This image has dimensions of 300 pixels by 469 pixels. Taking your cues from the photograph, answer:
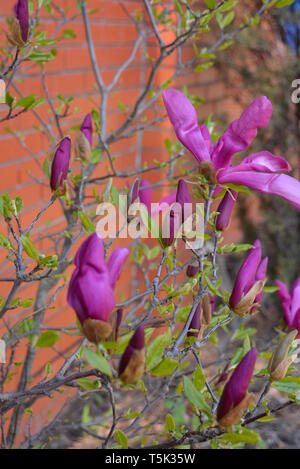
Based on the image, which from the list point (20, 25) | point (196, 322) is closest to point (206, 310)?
point (196, 322)

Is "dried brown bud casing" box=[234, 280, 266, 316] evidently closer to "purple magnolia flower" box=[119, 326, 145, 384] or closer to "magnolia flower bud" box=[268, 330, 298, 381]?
"magnolia flower bud" box=[268, 330, 298, 381]

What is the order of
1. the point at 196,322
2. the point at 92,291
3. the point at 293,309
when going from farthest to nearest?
the point at 293,309 → the point at 196,322 → the point at 92,291

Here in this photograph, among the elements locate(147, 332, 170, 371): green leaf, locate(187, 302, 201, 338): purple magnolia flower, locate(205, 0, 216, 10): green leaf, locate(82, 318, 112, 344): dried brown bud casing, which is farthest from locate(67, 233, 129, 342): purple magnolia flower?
locate(205, 0, 216, 10): green leaf

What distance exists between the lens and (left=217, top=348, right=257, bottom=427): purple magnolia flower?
65cm

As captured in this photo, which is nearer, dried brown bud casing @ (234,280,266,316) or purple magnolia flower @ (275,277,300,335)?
dried brown bud casing @ (234,280,266,316)

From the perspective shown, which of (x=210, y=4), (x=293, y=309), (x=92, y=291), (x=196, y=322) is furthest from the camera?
(x=210, y=4)

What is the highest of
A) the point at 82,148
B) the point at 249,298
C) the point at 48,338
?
the point at 82,148

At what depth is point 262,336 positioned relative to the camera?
3055 millimetres

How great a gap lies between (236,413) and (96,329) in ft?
0.57

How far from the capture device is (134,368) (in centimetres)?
62

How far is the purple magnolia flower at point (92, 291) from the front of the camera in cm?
61

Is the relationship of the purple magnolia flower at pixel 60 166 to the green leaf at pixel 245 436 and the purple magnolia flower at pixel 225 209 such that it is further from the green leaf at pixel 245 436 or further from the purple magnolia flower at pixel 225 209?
the green leaf at pixel 245 436

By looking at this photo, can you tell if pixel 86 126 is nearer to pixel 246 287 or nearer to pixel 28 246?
pixel 28 246

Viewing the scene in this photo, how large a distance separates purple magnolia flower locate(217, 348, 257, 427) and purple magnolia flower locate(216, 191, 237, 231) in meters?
0.21
